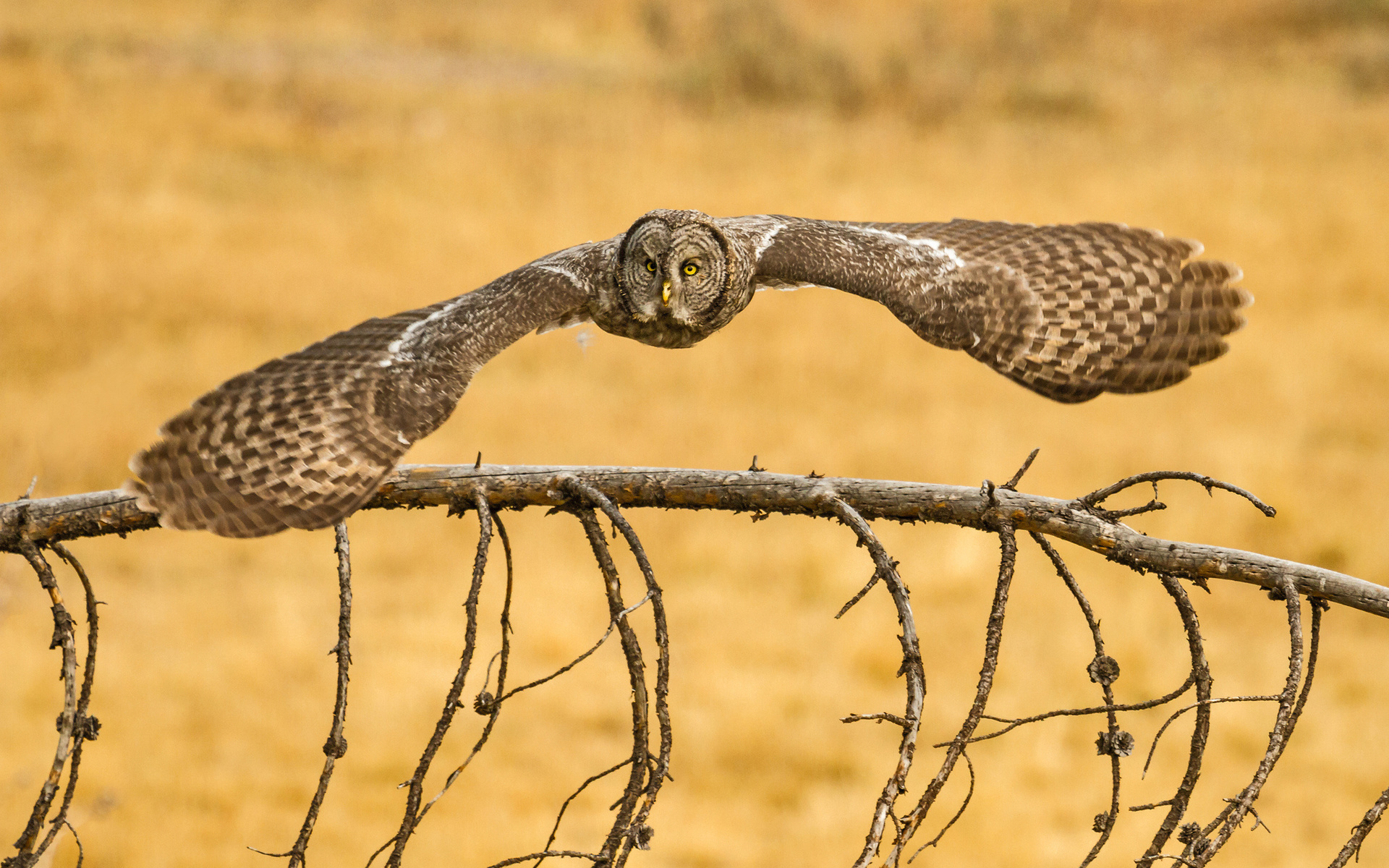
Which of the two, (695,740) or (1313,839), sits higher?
(695,740)

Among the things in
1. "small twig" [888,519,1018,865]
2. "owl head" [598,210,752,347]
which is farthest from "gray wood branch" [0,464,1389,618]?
"owl head" [598,210,752,347]

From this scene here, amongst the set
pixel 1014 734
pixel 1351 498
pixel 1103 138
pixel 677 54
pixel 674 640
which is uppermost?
pixel 677 54

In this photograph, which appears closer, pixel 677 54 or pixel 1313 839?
pixel 1313 839

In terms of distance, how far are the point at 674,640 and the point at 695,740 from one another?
2033 millimetres

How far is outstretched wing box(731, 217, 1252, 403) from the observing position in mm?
4883

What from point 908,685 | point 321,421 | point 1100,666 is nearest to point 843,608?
point 908,685

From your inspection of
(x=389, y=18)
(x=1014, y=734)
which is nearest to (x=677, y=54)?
(x=389, y=18)

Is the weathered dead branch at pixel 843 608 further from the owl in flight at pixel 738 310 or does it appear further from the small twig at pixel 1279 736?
the owl in flight at pixel 738 310

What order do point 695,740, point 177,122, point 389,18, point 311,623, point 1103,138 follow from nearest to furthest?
point 695,740, point 311,623, point 177,122, point 1103,138, point 389,18

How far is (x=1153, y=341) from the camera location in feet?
16.7

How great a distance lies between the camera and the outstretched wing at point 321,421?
331 cm

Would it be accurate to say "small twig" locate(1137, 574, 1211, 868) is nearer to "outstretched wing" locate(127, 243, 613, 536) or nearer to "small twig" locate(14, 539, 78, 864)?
"outstretched wing" locate(127, 243, 613, 536)

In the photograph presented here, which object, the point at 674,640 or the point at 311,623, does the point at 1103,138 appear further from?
the point at 311,623

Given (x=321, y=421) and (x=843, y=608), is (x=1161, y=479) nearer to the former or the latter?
(x=843, y=608)
